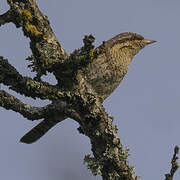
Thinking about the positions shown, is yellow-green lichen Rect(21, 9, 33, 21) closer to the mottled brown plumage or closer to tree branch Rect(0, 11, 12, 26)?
tree branch Rect(0, 11, 12, 26)

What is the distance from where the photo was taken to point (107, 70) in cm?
523

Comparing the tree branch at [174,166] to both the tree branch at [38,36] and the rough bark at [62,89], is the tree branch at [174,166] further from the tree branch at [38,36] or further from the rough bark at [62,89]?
the tree branch at [38,36]

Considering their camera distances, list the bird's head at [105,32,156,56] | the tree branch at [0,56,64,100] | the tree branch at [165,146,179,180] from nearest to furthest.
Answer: the tree branch at [165,146,179,180] → the tree branch at [0,56,64,100] → the bird's head at [105,32,156,56]

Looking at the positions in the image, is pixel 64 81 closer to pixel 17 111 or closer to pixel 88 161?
pixel 17 111

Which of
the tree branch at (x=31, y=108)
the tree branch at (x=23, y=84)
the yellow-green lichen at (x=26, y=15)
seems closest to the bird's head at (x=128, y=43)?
the tree branch at (x=31, y=108)

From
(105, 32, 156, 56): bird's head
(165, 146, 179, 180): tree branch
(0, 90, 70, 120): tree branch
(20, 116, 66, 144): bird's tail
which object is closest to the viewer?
(165, 146, 179, 180): tree branch

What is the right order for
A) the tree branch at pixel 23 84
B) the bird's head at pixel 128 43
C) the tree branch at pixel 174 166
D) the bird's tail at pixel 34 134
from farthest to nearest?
the bird's head at pixel 128 43 → the bird's tail at pixel 34 134 → the tree branch at pixel 23 84 → the tree branch at pixel 174 166

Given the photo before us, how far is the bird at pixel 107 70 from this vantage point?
5117mm

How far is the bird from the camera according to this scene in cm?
512

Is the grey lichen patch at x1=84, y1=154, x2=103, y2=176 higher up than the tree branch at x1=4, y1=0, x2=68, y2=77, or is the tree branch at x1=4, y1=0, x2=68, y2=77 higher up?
the tree branch at x1=4, y1=0, x2=68, y2=77

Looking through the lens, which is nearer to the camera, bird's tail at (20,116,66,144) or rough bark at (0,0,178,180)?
rough bark at (0,0,178,180)

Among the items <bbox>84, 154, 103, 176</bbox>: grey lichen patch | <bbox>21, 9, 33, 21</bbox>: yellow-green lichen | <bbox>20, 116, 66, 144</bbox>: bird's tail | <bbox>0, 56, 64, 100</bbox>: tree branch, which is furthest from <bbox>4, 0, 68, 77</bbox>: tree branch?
<bbox>20, 116, 66, 144</bbox>: bird's tail

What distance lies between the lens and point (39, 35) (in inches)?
115

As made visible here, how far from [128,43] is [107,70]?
0.83 m
